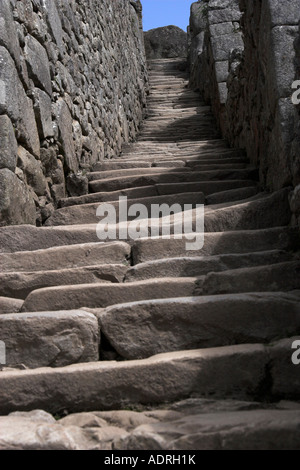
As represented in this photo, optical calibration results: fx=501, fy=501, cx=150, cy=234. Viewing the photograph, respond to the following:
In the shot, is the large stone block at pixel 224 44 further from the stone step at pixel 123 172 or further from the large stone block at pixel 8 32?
the large stone block at pixel 8 32

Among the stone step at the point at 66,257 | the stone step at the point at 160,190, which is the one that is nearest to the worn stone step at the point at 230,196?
the stone step at the point at 160,190

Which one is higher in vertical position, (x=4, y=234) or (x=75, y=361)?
(x=4, y=234)

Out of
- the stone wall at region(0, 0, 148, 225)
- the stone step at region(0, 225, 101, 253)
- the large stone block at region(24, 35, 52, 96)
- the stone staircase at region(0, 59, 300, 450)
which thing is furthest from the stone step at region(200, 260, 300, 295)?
the large stone block at region(24, 35, 52, 96)

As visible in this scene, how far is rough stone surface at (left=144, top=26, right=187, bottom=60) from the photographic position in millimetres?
13906

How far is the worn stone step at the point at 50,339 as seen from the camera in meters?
1.86

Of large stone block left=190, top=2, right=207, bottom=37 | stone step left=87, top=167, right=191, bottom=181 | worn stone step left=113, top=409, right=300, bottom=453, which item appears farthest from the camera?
large stone block left=190, top=2, right=207, bottom=37

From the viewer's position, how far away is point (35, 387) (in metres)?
1.68

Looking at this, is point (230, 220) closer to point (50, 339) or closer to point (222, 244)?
point (222, 244)

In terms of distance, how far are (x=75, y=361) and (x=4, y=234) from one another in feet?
3.72

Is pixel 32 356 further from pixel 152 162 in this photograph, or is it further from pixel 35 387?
pixel 152 162

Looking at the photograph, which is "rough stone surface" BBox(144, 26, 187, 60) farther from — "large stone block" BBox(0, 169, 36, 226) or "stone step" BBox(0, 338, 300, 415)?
"stone step" BBox(0, 338, 300, 415)

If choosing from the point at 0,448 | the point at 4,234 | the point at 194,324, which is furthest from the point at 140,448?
the point at 4,234

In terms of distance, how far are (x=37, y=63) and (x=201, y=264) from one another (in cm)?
196

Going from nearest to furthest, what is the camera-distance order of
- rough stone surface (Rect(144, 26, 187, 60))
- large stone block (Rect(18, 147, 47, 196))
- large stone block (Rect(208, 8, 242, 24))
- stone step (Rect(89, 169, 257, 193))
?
large stone block (Rect(18, 147, 47, 196)) → stone step (Rect(89, 169, 257, 193)) → large stone block (Rect(208, 8, 242, 24)) → rough stone surface (Rect(144, 26, 187, 60))
